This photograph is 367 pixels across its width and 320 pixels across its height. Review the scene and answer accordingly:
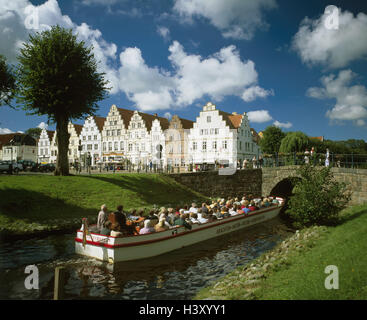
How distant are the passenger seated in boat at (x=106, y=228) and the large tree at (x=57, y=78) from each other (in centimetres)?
1396

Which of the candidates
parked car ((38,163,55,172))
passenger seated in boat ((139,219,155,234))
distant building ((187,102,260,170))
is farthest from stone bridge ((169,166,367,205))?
parked car ((38,163,55,172))

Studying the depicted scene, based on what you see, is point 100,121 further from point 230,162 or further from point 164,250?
point 164,250

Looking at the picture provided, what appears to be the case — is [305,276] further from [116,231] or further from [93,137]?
[93,137]

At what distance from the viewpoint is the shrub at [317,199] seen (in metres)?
14.3

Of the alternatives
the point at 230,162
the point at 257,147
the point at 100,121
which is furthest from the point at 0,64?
the point at 257,147

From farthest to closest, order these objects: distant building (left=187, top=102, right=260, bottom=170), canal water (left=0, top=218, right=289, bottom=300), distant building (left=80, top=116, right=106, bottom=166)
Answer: distant building (left=80, top=116, right=106, bottom=166) → distant building (left=187, top=102, right=260, bottom=170) → canal water (left=0, top=218, right=289, bottom=300)

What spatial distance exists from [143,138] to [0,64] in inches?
1213

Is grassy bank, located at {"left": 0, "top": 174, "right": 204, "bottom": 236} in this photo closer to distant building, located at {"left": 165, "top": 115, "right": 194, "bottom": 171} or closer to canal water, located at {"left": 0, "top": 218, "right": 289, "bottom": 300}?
canal water, located at {"left": 0, "top": 218, "right": 289, "bottom": 300}

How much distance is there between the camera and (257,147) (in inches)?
2243

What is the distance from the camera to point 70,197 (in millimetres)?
20312

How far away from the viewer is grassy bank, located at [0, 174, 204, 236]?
16.1 meters

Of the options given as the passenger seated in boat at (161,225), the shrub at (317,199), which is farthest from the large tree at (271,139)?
the passenger seated in boat at (161,225)

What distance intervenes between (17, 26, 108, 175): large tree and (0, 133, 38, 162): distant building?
55568 millimetres

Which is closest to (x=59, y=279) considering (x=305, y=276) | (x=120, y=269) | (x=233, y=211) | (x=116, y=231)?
(x=120, y=269)
